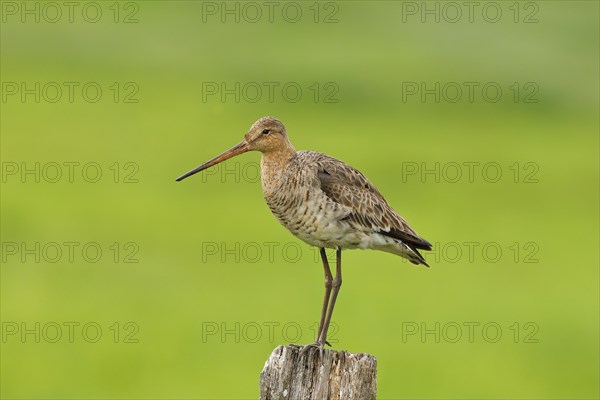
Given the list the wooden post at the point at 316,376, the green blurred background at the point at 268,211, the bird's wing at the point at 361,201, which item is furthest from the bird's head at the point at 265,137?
the green blurred background at the point at 268,211

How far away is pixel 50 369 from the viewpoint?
25078 mm

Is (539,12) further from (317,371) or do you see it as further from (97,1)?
(317,371)

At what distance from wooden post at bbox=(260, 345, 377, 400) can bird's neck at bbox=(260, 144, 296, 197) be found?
8.23 ft

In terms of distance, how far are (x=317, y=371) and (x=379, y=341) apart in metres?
19.8

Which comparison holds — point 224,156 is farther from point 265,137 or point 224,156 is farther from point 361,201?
point 361,201

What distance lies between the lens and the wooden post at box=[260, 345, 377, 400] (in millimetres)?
7090

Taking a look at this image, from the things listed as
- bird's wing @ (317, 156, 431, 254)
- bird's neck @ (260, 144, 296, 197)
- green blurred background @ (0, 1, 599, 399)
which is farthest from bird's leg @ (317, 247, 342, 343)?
green blurred background @ (0, 1, 599, 399)

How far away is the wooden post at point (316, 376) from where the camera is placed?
709 centimetres

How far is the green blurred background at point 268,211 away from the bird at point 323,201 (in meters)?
12.4

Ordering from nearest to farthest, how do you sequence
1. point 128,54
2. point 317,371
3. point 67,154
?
point 317,371 < point 67,154 < point 128,54

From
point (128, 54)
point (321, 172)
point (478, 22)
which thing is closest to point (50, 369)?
point (321, 172)

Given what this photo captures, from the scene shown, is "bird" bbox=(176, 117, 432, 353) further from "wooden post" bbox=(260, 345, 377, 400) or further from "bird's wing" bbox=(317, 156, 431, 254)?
"wooden post" bbox=(260, 345, 377, 400)

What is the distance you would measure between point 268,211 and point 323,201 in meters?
27.7

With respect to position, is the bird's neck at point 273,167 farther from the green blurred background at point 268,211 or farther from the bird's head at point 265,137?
the green blurred background at point 268,211
